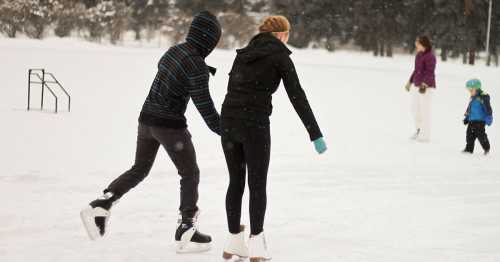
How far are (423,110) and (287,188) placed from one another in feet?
16.7

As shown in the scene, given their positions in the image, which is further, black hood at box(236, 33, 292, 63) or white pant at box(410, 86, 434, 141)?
white pant at box(410, 86, 434, 141)

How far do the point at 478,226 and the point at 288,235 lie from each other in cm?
186

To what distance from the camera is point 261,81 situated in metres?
4.52

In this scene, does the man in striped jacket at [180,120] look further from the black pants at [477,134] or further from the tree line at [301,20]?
the tree line at [301,20]

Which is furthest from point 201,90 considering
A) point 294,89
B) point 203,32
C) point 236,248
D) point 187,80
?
point 236,248

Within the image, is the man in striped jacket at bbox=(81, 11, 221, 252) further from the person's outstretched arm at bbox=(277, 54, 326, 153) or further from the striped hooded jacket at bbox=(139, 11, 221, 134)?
the person's outstretched arm at bbox=(277, 54, 326, 153)

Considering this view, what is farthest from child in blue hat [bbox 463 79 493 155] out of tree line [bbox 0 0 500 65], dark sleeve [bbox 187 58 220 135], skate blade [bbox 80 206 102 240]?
tree line [bbox 0 0 500 65]

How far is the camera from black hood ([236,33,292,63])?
4.49 metres

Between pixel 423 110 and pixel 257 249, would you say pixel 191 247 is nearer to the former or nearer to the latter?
pixel 257 249

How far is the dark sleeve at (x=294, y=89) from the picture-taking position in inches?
177

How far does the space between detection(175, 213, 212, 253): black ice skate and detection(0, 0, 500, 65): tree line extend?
3379 cm

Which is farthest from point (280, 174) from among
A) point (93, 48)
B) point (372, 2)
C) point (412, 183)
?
point (372, 2)

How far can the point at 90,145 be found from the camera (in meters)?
10.2

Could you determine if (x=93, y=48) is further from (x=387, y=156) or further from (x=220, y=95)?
(x=387, y=156)
